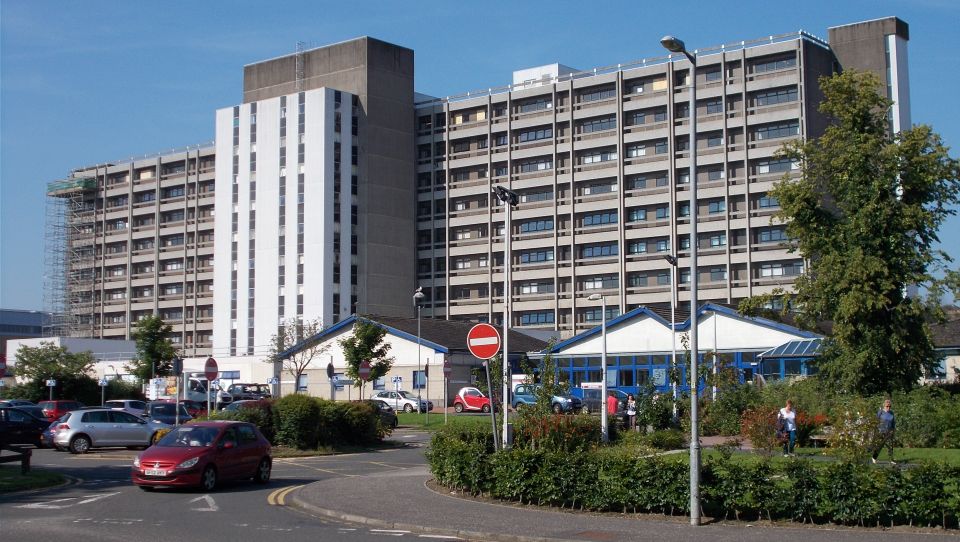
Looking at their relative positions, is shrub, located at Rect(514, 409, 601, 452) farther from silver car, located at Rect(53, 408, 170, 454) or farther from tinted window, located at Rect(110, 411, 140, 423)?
tinted window, located at Rect(110, 411, 140, 423)

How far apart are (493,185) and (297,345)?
22.0m

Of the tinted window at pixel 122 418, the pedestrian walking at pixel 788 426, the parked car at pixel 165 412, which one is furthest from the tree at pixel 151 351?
the pedestrian walking at pixel 788 426

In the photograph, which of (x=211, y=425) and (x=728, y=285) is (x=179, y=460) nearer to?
(x=211, y=425)

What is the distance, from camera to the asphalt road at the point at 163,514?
49.5 ft

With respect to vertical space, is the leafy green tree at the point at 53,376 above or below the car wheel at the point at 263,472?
above

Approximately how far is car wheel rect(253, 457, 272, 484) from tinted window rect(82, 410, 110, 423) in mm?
12753

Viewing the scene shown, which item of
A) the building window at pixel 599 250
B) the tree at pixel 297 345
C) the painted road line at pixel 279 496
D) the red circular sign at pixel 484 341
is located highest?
the building window at pixel 599 250

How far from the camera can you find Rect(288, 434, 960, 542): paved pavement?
14.6 meters

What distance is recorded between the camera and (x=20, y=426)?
118 feet

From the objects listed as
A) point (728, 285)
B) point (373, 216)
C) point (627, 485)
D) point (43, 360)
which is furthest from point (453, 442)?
point (373, 216)

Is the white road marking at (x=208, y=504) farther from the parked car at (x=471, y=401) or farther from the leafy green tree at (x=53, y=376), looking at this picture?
the leafy green tree at (x=53, y=376)

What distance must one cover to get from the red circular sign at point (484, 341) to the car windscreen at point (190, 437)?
20.1 feet

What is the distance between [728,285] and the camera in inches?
3182

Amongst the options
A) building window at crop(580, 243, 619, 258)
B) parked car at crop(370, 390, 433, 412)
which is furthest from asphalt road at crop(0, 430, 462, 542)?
building window at crop(580, 243, 619, 258)
